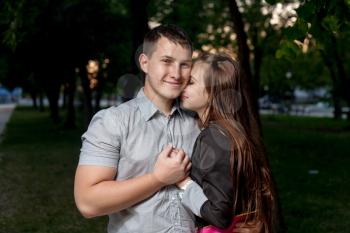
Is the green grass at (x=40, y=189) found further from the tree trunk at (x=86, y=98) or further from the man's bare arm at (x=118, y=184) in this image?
the man's bare arm at (x=118, y=184)

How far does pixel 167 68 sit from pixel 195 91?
0.20 metres

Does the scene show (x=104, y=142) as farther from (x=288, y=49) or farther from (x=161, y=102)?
(x=288, y=49)

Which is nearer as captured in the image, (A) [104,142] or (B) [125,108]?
(A) [104,142]

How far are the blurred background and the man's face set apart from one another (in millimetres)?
753

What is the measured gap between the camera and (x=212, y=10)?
25.3m

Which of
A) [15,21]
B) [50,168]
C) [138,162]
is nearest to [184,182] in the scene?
[138,162]

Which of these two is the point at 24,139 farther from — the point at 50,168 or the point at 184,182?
the point at 184,182

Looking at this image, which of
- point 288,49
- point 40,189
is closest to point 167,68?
point 288,49

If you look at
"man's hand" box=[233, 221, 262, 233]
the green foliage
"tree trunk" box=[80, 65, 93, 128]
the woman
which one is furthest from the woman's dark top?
"tree trunk" box=[80, 65, 93, 128]

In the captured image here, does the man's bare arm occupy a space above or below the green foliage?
below

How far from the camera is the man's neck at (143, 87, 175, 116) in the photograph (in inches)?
101

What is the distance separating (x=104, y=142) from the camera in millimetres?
2412

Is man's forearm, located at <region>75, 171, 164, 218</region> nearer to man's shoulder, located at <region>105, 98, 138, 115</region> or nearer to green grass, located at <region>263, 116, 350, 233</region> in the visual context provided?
man's shoulder, located at <region>105, 98, 138, 115</region>

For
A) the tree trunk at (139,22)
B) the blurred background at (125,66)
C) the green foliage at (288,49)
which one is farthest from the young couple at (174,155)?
the tree trunk at (139,22)
